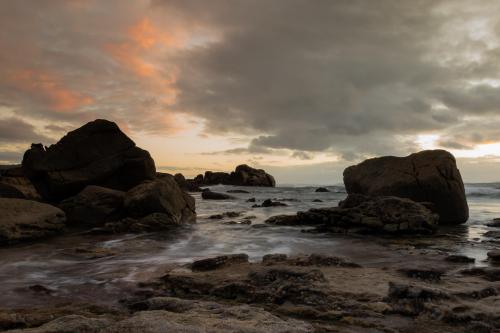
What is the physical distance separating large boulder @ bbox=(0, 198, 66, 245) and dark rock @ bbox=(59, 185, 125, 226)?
6.06 feet

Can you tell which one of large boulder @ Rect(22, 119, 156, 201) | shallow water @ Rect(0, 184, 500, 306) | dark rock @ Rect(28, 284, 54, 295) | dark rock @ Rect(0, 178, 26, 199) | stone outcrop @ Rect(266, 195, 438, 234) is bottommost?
dark rock @ Rect(28, 284, 54, 295)

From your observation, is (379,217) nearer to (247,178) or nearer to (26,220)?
(26,220)

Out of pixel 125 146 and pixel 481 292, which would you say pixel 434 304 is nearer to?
pixel 481 292

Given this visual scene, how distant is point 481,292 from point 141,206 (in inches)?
519

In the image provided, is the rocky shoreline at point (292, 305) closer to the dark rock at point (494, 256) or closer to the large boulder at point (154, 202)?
the dark rock at point (494, 256)

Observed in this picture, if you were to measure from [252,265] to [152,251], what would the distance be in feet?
14.0

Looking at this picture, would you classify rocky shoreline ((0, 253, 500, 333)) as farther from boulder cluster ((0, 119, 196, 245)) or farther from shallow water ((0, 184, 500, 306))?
boulder cluster ((0, 119, 196, 245))

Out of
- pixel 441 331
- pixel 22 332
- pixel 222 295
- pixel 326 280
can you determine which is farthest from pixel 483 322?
pixel 22 332

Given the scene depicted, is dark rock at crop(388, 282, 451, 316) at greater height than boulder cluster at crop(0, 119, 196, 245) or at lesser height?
lesser

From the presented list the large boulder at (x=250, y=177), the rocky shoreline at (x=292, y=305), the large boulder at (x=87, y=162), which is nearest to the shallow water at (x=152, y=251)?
the rocky shoreline at (x=292, y=305)

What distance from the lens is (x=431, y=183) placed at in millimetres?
17797

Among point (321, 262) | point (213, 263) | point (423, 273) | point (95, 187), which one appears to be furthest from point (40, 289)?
point (95, 187)

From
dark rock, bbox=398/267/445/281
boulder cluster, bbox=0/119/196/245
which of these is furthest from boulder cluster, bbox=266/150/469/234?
dark rock, bbox=398/267/445/281

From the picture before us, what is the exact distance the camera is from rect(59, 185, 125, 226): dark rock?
16.4 metres
